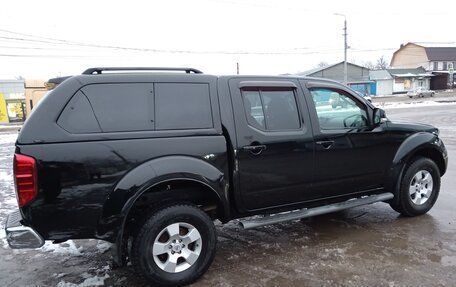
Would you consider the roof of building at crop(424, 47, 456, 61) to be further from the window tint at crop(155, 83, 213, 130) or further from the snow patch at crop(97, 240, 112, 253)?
the snow patch at crop(97, 240, 112, 253)

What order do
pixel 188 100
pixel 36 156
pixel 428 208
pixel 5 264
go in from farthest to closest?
pixel 428 208 < pixel 5 264 < pixel 188 100 < pixel 36 156

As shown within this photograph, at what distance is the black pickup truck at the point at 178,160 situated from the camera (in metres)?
3.35

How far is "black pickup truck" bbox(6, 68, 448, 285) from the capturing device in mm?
3346

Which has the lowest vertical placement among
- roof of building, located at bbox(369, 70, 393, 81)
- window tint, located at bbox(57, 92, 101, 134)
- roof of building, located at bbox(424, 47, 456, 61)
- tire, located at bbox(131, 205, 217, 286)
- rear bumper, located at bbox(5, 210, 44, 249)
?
tire, located at bbox(131, 205, 217, 286)

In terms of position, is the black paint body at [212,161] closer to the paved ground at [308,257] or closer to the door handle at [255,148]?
the door handle at [255,148]

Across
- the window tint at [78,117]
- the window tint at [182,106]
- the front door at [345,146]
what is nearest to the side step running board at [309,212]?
the front door at [345,146]

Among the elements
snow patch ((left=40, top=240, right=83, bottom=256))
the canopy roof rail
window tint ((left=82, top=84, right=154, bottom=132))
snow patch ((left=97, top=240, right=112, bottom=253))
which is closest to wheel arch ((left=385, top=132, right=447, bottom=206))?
the canopy roof rail

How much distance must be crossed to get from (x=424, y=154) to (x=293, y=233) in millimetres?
2205

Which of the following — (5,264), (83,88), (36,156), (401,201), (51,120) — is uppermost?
(83,88)

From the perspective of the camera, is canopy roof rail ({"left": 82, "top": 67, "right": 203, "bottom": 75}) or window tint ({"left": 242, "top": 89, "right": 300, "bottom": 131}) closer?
canopy roof rail ({"left": 82, "top": 67, "right": 203, "bottom": 75})

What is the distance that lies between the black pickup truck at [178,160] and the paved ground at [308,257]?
417mm

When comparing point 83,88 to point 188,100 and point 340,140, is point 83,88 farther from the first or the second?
point 340,140

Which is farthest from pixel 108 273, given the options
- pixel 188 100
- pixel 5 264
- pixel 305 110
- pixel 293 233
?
pixel 305 110

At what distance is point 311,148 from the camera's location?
447 cm
